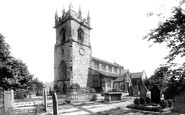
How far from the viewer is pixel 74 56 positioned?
30.6 m

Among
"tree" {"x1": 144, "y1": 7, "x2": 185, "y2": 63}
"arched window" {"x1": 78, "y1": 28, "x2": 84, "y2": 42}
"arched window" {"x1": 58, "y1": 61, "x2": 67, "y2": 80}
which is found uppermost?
"arched window" {"x1": 78, "y1": 28, "x2": 84, "y2": 42}

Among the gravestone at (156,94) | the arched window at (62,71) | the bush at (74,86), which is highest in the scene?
the arched window at (62,71)

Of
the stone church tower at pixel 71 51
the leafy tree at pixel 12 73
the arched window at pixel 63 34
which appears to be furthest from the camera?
the arched window at pixel 63 34

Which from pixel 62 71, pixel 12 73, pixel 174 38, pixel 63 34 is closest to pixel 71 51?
pixel 62 71

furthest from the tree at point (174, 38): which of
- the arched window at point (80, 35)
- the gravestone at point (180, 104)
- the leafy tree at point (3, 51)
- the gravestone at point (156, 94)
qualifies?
the arched window at point (80, 35)

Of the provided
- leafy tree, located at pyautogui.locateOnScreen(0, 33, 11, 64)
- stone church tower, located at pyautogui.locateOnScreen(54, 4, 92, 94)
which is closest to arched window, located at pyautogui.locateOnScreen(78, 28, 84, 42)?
stone church tower, located at pyautogui.locateOnScreen(54, 4, 92, 94)

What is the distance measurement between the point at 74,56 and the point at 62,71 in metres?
5.16

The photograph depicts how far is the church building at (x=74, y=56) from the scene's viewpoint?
3009 centimetres

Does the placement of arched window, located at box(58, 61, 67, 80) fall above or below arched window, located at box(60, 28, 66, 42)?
below

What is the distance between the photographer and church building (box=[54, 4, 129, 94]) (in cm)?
3009

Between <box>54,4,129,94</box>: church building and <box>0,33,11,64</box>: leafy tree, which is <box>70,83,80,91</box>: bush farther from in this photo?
<box>0,33,11,64</box>: leafy tree

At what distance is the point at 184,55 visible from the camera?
21.5 feet

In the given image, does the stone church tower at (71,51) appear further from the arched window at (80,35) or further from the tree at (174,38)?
the tree at (174,38)

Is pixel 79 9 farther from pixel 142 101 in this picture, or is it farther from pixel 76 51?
pixel 142 101
